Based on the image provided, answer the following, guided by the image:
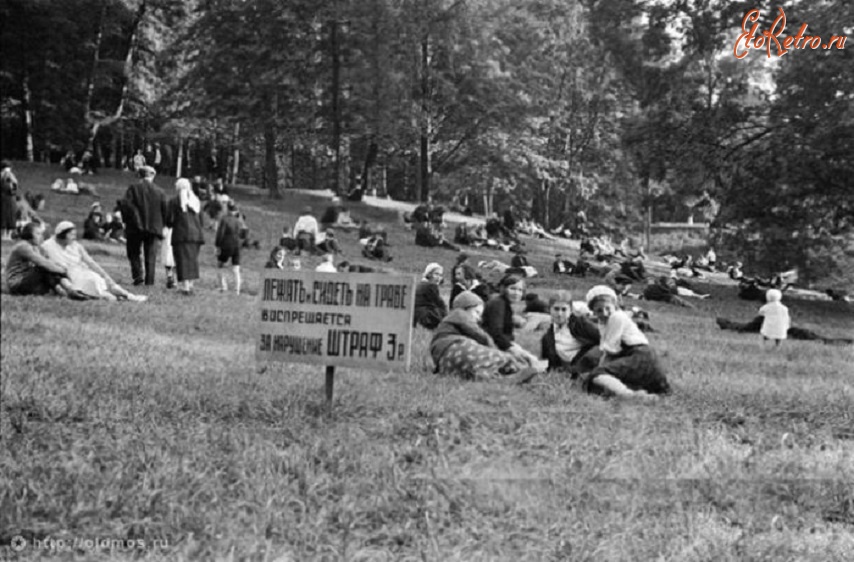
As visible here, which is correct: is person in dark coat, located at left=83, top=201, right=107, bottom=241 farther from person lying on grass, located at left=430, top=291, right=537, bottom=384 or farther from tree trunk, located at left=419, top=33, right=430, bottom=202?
person lying on grass, located at left=430, top=291, right=537, bottom=384

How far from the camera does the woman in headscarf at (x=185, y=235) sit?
1030cm

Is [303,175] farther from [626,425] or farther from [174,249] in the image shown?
[626,425]

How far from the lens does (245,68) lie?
984cm

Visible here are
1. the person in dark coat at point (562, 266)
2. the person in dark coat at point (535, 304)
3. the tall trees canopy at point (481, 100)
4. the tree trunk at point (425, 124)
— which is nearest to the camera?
the tall trees canopy at point (481, 100)

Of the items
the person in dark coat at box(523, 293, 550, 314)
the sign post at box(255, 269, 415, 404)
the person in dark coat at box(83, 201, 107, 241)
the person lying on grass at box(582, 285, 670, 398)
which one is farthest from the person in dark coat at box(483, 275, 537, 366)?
the person in dark coat at box(83, 201, 107, 241)

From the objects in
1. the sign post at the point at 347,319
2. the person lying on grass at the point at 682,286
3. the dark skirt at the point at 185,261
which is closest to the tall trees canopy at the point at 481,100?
the person lying on grass at the point at 682,286

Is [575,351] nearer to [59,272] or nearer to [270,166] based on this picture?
[270,166]

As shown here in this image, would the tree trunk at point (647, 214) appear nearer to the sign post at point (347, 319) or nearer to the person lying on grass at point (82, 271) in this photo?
the person lying on grass at point (82, 271)

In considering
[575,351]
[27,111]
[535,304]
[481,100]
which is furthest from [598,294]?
[27,111]

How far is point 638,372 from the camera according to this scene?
6602mm

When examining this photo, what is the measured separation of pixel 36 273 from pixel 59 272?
0.75ft

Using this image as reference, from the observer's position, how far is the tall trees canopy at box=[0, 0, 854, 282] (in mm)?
4125

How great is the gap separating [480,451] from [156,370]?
2606mm

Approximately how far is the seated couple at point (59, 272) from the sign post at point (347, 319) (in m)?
4.64
